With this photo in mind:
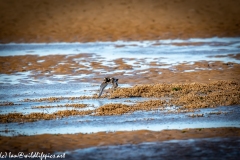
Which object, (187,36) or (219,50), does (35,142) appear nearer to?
(219,50)

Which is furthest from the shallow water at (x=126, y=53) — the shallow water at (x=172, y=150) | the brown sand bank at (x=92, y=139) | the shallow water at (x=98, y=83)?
the shallow water at (x=172, y=150)

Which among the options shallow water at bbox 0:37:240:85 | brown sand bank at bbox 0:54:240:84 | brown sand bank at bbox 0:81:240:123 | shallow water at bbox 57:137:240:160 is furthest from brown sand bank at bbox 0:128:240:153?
shallow water at bbox 0:37:240:85

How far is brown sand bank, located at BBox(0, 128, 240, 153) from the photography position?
9508 millimetres

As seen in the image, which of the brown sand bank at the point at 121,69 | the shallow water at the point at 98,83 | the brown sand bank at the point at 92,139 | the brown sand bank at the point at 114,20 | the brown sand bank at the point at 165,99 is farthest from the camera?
the brown sand bank at the point at 114,20

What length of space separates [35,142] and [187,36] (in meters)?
16.2

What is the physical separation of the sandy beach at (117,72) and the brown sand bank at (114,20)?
1.9 inches

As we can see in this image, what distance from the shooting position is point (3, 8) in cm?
2845

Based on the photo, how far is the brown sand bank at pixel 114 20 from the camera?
2544 centimetres

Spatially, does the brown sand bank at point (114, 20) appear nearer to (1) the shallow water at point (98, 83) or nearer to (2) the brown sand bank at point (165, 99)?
(1) the shallow water at point (98, 83)

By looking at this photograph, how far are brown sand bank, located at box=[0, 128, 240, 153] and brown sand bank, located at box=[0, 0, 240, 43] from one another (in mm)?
14864

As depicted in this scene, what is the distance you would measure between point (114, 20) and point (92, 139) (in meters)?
17.3

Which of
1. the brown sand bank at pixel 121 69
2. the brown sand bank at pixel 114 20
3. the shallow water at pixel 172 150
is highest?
the brown sand bank at pixel 114 20

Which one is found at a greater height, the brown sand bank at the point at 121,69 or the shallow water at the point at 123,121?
the brown sand bank at the point at 121,69

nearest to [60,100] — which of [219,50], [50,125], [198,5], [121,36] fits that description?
[50,125]
